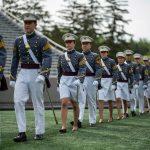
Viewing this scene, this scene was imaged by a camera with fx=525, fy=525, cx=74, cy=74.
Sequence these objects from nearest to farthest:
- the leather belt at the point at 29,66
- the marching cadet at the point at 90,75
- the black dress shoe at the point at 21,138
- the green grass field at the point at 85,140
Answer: the green grass field at the point at 85,140 → the black dress shoe at the point at 21,138 → the leather belt at the point at 29,66 → the marching cadet at the point at 90,75

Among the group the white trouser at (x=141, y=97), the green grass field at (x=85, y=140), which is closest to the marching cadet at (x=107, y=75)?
the green grass field at (x=85, y=140)

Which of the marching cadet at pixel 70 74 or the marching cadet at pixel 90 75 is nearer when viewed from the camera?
the marching cadet at pixel 70 74

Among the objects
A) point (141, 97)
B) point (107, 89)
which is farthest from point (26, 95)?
point (141, 97)

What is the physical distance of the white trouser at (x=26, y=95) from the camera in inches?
372

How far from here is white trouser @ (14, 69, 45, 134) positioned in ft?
31.0

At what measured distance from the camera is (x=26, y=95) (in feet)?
31.5

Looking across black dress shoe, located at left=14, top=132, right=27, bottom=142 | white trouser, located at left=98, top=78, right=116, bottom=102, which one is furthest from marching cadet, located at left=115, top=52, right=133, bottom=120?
black dress shoe, located at left=14, top=132, right=27, bottom=142

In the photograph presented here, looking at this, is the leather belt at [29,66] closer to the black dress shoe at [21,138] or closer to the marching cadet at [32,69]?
the marching cadet at [32,69]

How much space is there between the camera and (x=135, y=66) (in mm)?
18672

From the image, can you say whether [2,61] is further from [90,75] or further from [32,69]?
[90,75]

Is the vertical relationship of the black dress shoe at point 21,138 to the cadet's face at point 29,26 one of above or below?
below

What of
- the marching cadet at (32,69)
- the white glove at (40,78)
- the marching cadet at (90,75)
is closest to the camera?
the white glove at (40,78)

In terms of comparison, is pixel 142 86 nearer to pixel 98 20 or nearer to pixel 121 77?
pixel 121 77

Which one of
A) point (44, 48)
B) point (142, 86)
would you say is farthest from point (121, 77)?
point (44, 48)
